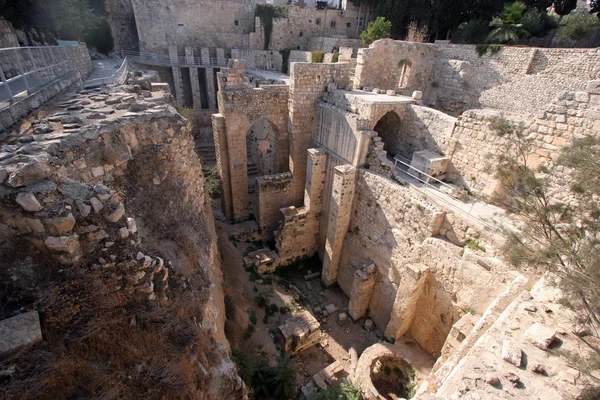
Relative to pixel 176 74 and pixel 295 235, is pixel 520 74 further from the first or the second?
pixel 176 74

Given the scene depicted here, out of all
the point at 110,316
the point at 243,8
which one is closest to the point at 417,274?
the point at 110,316

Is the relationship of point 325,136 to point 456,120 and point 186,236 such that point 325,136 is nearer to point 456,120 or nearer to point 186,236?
point 456,120

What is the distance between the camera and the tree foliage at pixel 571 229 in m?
4.12

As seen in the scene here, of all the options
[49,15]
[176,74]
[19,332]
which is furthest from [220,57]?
[19,332]

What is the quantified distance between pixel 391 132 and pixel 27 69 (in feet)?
33.8

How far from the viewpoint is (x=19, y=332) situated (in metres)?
2.43

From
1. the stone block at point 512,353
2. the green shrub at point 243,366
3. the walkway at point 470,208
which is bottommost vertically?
the green shrub at point 243,366

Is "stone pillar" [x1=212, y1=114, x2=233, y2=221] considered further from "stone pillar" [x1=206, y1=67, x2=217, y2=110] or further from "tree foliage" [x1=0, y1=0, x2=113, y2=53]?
"stone pillar" [x1=206, y1=67, x2=217, y2=110]

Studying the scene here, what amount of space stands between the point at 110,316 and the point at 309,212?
9078 millimetres

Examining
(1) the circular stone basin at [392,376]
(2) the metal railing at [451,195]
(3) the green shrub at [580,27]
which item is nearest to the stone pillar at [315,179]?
(2) the metal railing at [451,195]

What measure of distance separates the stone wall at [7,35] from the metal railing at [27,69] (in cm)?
269

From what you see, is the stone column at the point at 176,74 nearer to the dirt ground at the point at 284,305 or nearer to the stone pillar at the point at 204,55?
the stone pillar at the point at 204,55

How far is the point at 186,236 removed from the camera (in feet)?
17.0

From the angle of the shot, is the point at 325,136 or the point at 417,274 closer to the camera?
the point at 417,274
